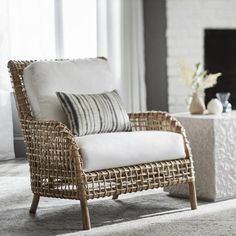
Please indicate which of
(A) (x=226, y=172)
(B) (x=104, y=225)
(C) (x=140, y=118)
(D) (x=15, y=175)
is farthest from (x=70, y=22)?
(B) (x=104, y=225)

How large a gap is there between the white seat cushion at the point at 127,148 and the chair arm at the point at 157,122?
0.08 m

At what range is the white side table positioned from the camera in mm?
3432

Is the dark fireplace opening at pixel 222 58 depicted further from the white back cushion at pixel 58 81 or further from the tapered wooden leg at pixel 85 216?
the tapered wooden leg at pixel 85 216

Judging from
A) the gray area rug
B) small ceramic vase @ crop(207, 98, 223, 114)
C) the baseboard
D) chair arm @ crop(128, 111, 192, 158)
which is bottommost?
the baseboard

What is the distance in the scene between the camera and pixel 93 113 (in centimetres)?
322

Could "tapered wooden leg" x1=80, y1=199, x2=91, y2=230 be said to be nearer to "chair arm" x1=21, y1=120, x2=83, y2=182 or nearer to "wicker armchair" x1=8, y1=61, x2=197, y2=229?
"wicker armchair" x1=8, y1=61, x2=197, y2=229

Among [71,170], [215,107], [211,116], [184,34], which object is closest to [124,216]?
[71,170]

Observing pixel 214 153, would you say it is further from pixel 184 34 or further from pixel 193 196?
pixel 184 34

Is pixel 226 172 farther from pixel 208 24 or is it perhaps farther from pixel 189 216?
pixel 208 24

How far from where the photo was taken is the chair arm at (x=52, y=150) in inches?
112

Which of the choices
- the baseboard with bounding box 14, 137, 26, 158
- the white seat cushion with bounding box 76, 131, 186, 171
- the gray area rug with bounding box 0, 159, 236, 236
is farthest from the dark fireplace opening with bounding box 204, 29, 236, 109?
the white seat cushion with bounding box 76, 131, 186, 171

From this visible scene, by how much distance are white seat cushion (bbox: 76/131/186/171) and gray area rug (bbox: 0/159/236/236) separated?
0.96ft

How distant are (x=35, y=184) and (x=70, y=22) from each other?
2999mm

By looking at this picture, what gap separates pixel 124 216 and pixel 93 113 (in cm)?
55
